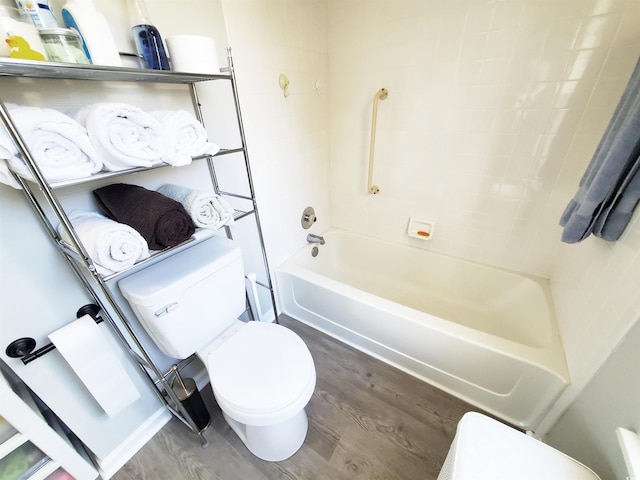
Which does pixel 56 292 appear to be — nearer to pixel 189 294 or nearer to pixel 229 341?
pixel 189 294

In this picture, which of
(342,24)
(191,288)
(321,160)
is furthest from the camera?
(321,160)

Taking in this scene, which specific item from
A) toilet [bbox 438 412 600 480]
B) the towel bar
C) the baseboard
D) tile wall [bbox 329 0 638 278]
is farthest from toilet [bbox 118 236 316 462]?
tile wall [bbox 329 0 638 278]

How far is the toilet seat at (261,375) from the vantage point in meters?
0.86

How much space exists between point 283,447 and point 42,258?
111 centimetres

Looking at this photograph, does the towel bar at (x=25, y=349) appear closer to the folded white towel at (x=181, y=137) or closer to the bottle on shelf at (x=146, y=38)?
the folded white towel at (x=181, y=137)

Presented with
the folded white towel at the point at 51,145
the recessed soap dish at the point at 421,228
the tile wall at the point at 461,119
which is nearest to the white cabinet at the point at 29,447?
the folded white towel at the point at 51,145

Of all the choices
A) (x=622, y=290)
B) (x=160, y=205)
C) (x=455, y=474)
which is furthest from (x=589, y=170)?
(x=160, y=205)

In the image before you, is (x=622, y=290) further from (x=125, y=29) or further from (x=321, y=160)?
(x=125, y=29)

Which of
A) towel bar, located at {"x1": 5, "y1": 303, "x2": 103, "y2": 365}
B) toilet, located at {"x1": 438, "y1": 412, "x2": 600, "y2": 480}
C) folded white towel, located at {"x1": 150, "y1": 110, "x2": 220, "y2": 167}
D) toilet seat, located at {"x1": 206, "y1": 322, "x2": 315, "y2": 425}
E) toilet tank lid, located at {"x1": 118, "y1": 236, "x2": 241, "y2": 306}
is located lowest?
toilet seat, located at {"x1": 206, "y1": 322, "x2": 315, "y2": 425}

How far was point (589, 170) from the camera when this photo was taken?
961 millimetres

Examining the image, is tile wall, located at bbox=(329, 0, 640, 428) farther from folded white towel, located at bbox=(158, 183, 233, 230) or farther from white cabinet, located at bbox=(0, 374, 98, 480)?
white cabinet, located at bbox=(0, 374, 98, 480)

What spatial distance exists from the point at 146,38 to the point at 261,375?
3.79ft

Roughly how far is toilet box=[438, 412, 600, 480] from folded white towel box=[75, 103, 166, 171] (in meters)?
1.18

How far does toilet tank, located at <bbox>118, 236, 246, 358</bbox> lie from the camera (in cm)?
84
